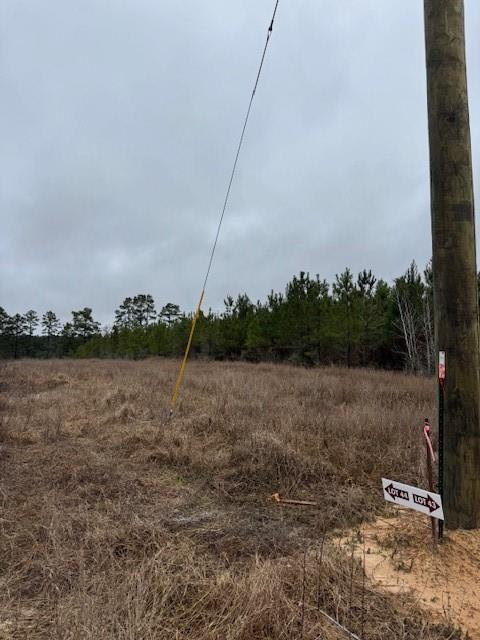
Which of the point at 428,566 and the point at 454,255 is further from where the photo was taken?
the point at 454,255

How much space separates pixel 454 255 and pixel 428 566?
80.6 inches

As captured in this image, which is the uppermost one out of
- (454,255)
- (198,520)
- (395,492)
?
(454,255)

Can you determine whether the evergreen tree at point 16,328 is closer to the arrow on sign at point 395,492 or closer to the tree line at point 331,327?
the tree line at point 331,327

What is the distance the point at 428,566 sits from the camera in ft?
8.99

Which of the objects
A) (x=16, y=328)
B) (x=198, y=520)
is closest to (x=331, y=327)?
(x=198, y=520)

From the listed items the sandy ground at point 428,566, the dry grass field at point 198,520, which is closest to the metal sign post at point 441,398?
the sandy ground at point 428,566

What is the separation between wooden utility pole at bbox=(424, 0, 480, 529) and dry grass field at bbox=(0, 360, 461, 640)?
0.98m

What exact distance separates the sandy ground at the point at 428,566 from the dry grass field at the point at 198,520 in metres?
0.15

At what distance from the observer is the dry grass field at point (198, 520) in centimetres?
216

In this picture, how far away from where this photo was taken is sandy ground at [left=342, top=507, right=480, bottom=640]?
2.34m

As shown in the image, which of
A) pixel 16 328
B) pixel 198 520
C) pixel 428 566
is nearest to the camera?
pixel 428 566

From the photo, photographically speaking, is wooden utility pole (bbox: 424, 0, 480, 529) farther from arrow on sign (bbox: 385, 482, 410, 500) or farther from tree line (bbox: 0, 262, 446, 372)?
tree line (bbox: 0, 262, 446, 372)

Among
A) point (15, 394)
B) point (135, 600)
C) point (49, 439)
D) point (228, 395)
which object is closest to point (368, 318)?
point (228, 395)

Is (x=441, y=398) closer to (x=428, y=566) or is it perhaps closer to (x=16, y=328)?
(x=428, y=566)
